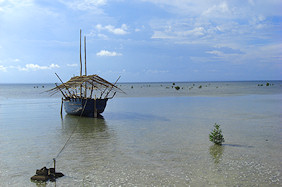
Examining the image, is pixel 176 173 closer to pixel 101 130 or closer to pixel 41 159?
pixel 41 159

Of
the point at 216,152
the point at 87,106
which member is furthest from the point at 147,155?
the point at 87,106

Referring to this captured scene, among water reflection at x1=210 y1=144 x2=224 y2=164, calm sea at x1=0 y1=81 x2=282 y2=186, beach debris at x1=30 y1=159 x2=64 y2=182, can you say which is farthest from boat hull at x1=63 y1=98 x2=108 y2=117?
beach debris at x1=30 y1=159 x2=64 y2=182

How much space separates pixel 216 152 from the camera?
9203 millimetres

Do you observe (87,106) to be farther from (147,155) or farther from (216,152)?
(216,152)

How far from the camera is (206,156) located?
878cm

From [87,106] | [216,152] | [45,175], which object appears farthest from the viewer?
[87,106]

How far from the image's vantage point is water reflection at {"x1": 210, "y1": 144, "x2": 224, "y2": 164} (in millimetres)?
8524

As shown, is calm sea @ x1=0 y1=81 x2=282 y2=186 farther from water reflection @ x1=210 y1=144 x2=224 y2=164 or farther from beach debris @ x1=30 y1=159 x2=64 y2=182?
beach debris @ x1=30 y1=159 x2=64 y2=182

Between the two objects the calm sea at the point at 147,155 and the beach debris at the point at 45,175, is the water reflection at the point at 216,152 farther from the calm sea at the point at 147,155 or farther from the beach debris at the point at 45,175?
the beach debris at the point at 45,175

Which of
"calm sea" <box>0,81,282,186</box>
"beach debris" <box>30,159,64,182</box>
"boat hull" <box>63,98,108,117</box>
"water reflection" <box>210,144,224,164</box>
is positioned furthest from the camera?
"boat hull" <box>63,98,108,117</box>

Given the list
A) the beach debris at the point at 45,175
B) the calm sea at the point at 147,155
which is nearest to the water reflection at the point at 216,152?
the calm sea at the point at 147,155

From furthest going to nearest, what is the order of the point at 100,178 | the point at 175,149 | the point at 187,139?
1. the point at 187,139
2. the point at 175,149
3. the point at 100,178

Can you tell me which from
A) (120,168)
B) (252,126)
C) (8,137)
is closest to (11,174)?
(120,168)

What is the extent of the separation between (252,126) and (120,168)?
8.83m
